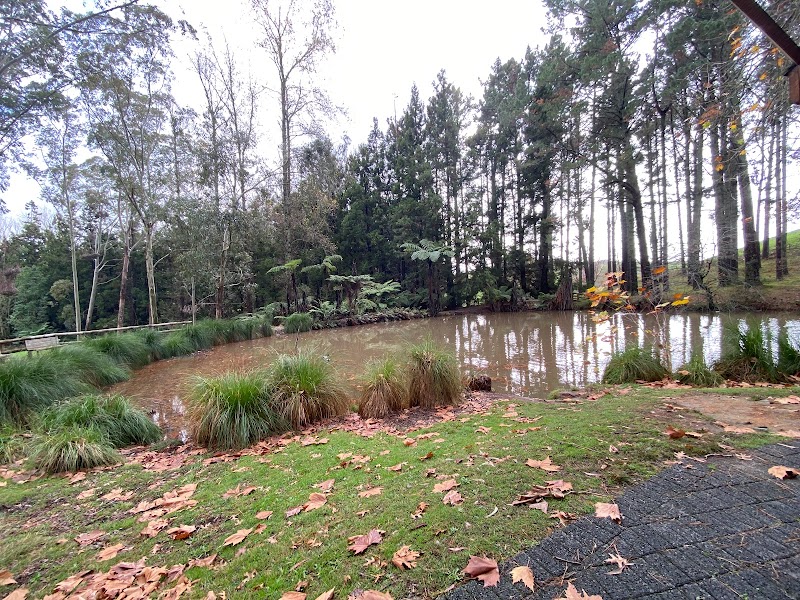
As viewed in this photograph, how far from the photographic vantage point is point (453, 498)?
1.88 meters

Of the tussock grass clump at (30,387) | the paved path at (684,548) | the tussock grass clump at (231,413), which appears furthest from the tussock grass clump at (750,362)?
the tussock grass clump at (30,387)

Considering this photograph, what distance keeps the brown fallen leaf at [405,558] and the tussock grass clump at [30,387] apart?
533 cm

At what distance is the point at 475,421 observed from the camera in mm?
3543

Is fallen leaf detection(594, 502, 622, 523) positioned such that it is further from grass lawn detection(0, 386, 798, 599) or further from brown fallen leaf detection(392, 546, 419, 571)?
brown fallen leaf detection(392, 546, 419, 571)

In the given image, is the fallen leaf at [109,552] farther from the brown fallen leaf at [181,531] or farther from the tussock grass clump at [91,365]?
the tussock grass clump at [91,365]

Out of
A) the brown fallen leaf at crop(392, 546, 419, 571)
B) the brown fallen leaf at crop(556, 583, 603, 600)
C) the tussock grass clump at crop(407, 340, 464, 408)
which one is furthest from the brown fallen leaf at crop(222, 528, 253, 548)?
the tussock grass clump at crop(407, 340, 464, 408)

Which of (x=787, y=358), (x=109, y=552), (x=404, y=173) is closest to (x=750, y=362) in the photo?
(x=787, y=358)

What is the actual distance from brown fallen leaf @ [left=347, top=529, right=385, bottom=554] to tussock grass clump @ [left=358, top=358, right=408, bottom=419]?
2573 mm

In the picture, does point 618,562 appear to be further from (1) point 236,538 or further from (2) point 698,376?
(2) point 698,376

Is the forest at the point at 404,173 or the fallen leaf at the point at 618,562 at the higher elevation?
the forest at the point at 404,173

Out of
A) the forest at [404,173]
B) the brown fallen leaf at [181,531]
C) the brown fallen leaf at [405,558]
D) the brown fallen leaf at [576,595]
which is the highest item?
the forest at [404,173]

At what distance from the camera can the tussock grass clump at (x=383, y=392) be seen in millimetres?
4340

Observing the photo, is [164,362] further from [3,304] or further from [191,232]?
[3,304]

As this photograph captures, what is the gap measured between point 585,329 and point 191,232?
14.2m
